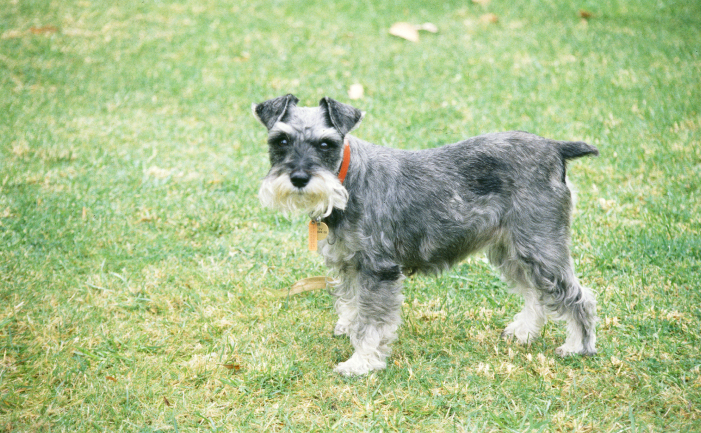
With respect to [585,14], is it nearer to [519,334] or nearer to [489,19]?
[489,19]

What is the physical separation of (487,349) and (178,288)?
2.97 m

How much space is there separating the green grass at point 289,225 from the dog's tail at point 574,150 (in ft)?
5.10

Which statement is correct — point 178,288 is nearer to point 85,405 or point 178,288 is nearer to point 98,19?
point 85,405

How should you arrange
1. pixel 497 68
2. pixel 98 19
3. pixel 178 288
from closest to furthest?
pixel 178 288 < pixel 497 68 < pixel 98 19

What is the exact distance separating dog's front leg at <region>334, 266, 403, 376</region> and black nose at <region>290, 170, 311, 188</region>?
876mm

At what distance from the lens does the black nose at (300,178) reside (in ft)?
13.2

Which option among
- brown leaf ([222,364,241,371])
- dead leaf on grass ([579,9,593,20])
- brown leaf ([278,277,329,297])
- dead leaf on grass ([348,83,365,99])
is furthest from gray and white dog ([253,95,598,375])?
dead leaf on grass ([579,9,593,20])

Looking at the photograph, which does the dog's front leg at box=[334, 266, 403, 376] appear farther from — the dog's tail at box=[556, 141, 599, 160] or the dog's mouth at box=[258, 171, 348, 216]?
the dog's tail at box=[556, 141, 599, 160]

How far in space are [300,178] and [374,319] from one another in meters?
1.28

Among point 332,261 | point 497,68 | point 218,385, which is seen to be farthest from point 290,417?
point 497,68

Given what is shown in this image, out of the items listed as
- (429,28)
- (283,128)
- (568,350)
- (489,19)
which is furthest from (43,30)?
(568,350)

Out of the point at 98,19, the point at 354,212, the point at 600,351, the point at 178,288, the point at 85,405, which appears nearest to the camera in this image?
the point at 85,405

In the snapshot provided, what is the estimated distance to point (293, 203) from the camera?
4234 mm

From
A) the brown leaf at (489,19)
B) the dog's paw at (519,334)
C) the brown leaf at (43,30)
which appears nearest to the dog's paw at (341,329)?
the dog's paw at (519,334)
